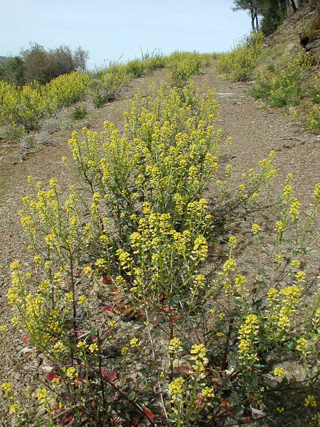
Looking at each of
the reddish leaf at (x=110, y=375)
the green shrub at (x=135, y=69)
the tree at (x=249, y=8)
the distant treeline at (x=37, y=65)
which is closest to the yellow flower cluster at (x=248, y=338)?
the reddish leaf at (x=110, y=375)

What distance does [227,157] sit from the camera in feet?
17.7

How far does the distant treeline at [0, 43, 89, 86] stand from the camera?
1537 centimetres

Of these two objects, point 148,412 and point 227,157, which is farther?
point 227,157

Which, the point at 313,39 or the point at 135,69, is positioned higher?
the point at 135,69

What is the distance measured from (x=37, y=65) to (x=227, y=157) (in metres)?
13.9

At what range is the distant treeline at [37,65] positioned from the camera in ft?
50.4

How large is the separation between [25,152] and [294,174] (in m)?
5.14

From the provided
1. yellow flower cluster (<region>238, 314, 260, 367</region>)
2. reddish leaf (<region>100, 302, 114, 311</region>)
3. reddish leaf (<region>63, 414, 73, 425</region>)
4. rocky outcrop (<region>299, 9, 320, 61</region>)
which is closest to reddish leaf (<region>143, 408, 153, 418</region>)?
reddish leaf (<region>63, 414, 73, 425</region>)

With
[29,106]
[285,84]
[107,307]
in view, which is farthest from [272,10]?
[107,307]

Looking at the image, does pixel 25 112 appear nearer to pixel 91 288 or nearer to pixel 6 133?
pixel 6 133

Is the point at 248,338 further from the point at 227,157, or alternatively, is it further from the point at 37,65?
the point at 37,65

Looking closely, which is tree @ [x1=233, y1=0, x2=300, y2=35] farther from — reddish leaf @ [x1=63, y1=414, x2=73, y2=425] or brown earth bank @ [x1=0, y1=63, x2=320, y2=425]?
reddish leaf @ [x1=63, y1=414, x2=73, y2=425]

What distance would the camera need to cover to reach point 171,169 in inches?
112

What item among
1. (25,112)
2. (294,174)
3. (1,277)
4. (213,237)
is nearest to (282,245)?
(213,237)
